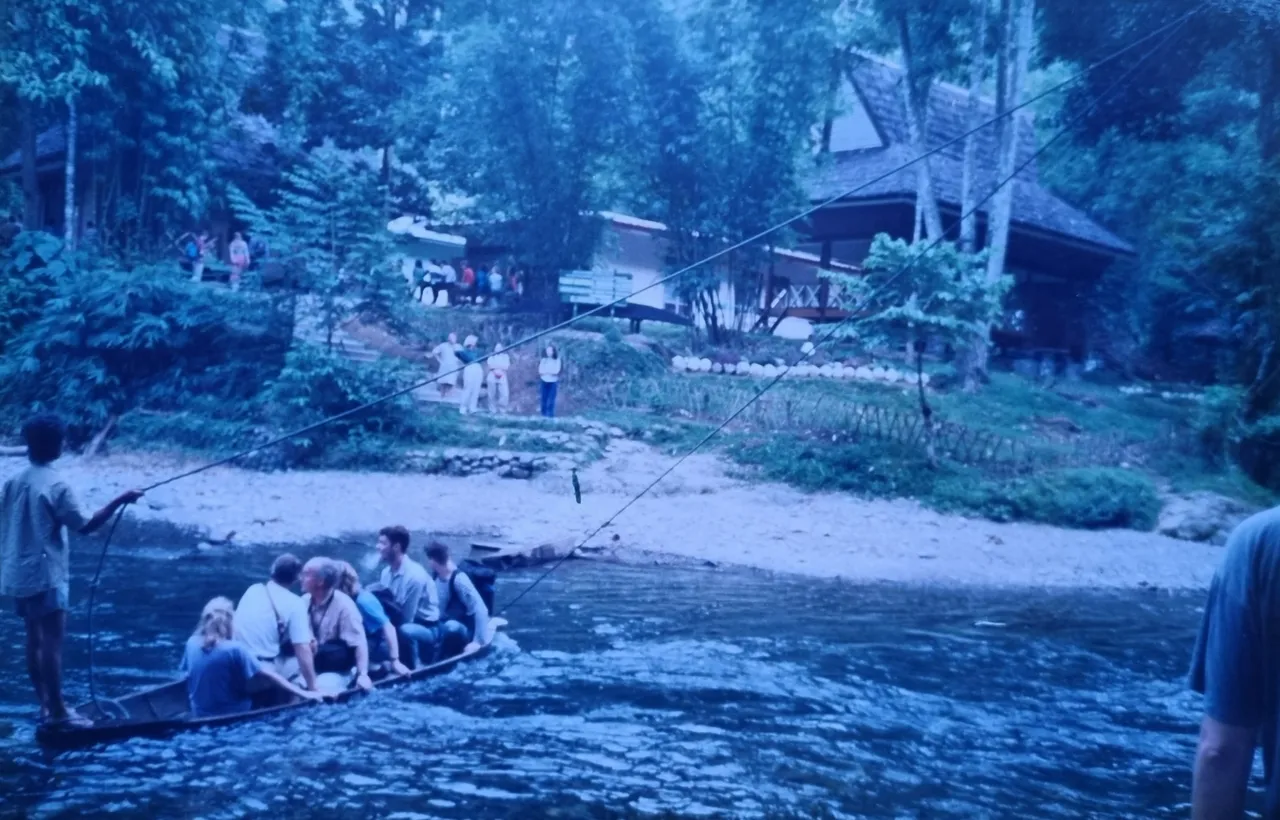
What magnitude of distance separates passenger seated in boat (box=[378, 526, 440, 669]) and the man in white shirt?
1280 millimetres

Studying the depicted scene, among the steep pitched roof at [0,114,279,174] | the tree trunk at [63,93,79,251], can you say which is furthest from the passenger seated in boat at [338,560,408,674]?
the steep pitched roof at [0,114,279,174]

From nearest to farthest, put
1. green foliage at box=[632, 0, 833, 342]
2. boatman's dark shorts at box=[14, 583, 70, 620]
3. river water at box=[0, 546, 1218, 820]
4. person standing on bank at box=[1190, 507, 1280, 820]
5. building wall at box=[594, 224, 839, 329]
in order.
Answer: person standing on bank at box=[1190, 507, 1280, 820] → boatman's dark shorts at box=[14, 583, 70, 620] → river water at box=[0, 546, 1218, 820] → green foliage at box=[632, 0, 833, 342] → building wall at box=[594, 224, 839, 329]

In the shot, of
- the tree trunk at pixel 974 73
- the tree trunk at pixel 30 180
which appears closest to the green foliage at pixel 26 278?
the tree trunk at pixel 30 180

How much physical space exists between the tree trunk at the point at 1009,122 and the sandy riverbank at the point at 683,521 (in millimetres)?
8120

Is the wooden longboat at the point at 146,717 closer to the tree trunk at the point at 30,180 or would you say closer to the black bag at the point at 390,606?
the black bag at the point at 390,606

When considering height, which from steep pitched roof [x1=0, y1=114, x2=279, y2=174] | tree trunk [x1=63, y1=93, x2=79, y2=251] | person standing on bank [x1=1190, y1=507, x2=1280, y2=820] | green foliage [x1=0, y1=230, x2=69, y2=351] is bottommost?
person standing on bank [x1=1190, y1=507, x2=1280, y2=820]

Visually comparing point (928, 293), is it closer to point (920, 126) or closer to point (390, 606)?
point (920, 126)

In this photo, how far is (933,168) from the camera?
26.7 metres

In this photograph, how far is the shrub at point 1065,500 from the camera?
672 inches

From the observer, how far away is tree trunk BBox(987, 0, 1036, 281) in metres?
22.7

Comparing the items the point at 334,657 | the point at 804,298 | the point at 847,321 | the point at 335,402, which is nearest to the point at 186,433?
the point at 335,402

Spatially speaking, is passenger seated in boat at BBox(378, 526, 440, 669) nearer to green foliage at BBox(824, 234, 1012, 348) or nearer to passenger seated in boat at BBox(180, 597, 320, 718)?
passenger seated in boat at BBox(180, 597, 320, 718)

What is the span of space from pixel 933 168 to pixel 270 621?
22581 millimetres

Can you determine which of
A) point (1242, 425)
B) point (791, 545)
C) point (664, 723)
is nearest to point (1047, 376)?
point (1242, 425)
